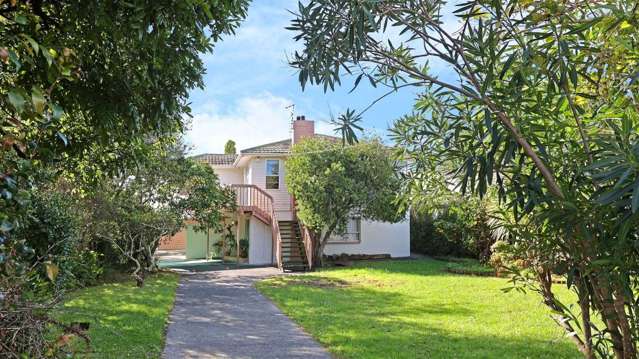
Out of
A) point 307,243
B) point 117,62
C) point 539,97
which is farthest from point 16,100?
point 307,243

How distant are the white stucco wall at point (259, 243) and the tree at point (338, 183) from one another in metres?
3.31

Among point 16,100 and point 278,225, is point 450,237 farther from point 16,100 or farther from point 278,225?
point 16,100

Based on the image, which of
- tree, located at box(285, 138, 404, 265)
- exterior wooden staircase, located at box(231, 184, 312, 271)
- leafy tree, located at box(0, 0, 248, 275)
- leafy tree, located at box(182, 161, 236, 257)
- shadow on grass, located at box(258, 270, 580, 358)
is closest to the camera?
leafy tree, located at box(0, 0, 248, 275)

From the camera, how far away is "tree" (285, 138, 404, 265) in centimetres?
1972

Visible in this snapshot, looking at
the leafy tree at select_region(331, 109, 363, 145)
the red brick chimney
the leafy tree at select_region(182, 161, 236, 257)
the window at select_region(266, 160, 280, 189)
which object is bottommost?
the leafy tree at select_region(331, 109, 363, 145)

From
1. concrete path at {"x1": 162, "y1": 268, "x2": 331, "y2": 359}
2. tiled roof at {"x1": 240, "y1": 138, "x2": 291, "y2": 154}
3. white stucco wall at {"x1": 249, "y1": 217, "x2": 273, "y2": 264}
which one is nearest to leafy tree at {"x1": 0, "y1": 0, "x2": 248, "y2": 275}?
concrete path at {"x1": 162, "y1": 268, "x2": 331, "y2": 359}

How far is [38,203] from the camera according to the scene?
7.54 meters

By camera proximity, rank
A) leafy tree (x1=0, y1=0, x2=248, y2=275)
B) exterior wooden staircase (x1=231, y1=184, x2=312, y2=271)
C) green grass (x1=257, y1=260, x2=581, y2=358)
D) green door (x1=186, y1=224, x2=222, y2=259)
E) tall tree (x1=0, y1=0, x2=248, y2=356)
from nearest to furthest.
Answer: tall tree (x1=0, y1=0, x2=248, y2=356) < leafy tree (x1=0, y1=0, x2=248, y2=275) < green grass (x1=257, y1=260, x2=581, y2=358) < exterior wooden staircase (x1=231, y1=184, x2=312, y2=271) < green door (x1=186, y1=224, x2=222, y2=259)

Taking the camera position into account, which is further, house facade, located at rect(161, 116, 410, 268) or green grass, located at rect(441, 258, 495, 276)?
house facade, located at rect(161, 116, 410, 268)

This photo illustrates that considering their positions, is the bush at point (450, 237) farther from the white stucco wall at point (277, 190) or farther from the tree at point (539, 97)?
the tree at point (539, 97)

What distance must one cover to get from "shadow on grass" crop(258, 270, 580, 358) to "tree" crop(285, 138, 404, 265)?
5.98 meters

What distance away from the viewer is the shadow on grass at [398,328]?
728 cm

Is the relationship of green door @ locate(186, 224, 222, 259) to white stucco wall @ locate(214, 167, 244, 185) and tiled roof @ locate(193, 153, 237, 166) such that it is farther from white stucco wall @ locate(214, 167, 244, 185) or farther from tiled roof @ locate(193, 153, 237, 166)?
tiled roof @ locate(193, 153, 237, 166)

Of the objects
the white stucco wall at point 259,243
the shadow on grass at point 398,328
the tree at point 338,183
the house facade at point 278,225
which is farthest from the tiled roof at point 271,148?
the shadow on grass at point 398,328
